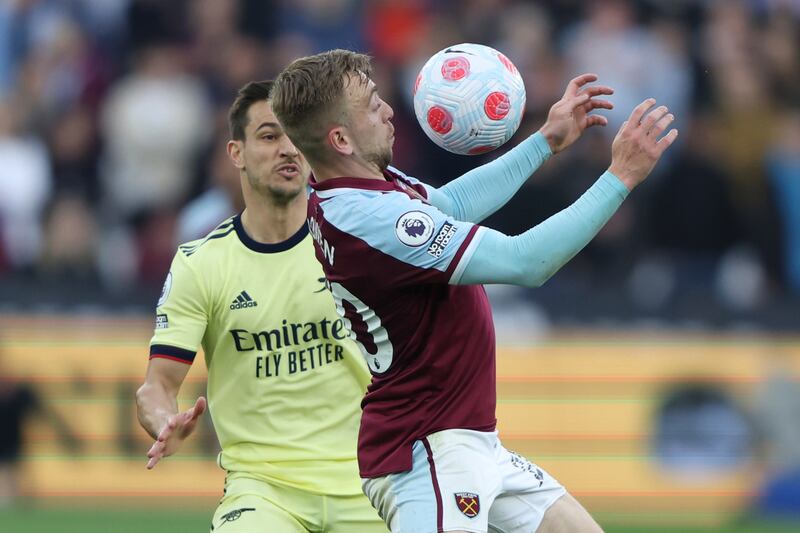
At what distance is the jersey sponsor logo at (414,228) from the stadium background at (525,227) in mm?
5924

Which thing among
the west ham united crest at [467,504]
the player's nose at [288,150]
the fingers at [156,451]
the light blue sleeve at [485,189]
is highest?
the player's nose at [288,150]

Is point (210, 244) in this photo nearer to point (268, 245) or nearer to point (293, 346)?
point (268, 245)

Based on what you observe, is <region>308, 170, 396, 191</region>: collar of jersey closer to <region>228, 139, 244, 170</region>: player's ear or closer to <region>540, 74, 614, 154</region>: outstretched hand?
<region>540, 74, 614, 154</region>: outstretched hand

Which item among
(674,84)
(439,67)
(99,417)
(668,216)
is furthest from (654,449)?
(439,67)

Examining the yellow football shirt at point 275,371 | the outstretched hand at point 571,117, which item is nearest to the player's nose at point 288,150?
the yellow football shirt at point 275,371

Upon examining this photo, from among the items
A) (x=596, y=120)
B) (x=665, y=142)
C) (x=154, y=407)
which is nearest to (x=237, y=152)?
(x=154, y=407)

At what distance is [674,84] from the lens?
13.6 metres

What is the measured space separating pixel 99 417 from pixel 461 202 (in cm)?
686

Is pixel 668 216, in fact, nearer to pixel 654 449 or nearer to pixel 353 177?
pixel 654 449

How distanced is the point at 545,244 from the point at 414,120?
8193mm

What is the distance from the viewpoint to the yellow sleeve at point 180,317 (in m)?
6.75

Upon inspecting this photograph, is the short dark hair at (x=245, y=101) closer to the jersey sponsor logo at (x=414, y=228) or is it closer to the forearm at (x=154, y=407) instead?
the forearm at (x=154, y=407)

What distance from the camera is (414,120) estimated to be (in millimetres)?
13586

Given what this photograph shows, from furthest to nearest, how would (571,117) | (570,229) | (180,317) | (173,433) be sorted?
(180,317)
(571,117)
(173,433)
(570,229)
